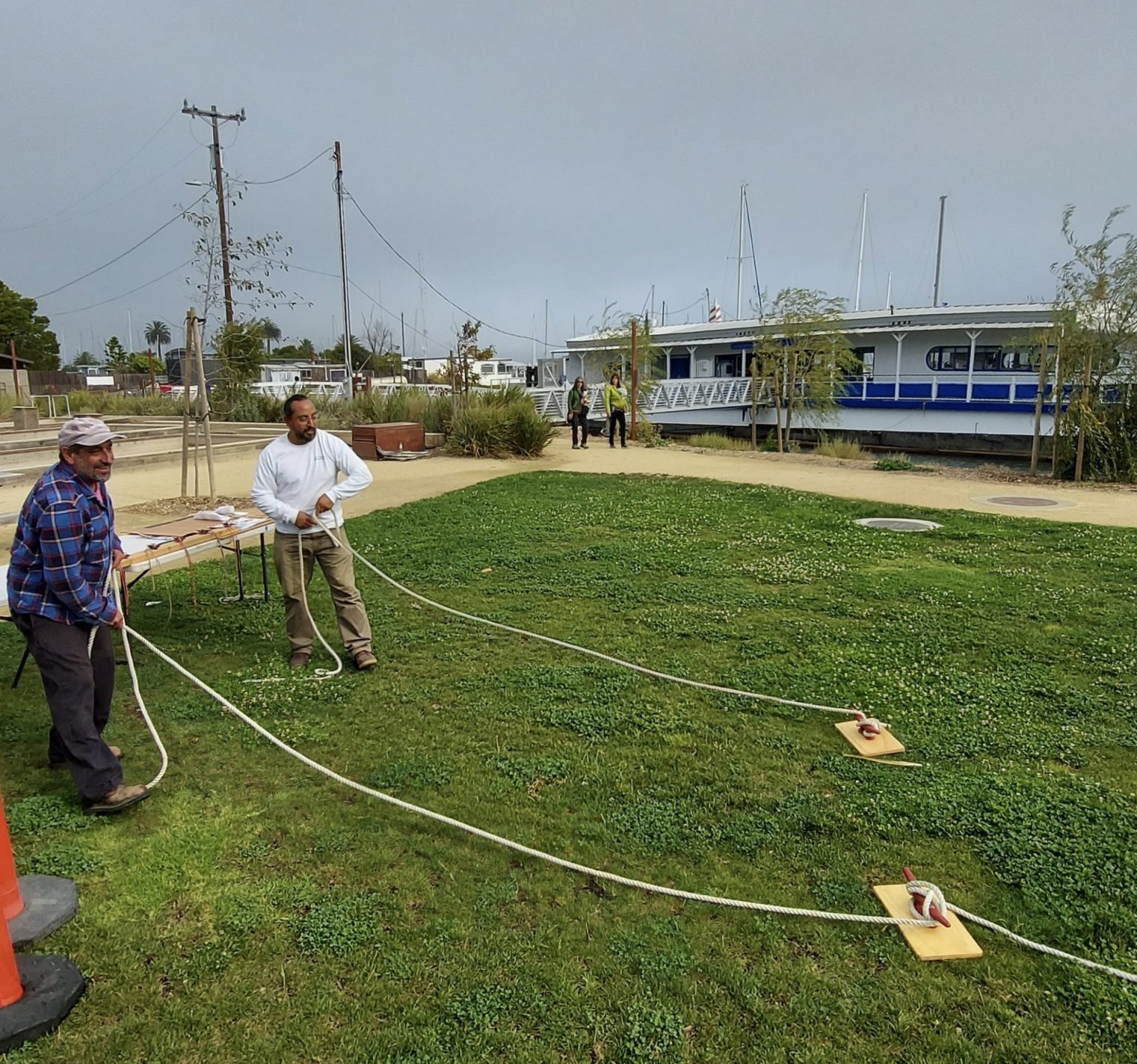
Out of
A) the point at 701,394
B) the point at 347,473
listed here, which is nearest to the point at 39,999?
the point at 347,473

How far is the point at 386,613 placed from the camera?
19.5 feet

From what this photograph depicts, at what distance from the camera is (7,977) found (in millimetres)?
2230

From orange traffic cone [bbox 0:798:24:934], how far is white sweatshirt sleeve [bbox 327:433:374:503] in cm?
A: 256

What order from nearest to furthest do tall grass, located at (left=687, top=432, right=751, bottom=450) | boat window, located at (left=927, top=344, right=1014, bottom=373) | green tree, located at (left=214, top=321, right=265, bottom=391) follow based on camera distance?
green tree, located at (left=214, top=321, right=265, bottom=391) < tall grass, located at (left=687, top=432, right=751, bottom=450) < boat window, located at (left=927, top=344, right=1014, bottom=373)

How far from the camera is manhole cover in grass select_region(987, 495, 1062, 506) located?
1052 cm

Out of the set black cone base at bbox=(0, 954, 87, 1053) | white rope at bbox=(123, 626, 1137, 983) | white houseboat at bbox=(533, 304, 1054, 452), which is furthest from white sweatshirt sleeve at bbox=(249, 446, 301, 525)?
white houseboat at bbox=(533, 304, 1054, 452)

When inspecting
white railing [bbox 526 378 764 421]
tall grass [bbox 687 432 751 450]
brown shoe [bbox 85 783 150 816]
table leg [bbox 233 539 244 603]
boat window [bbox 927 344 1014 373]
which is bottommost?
brown shoe [bbox 85 783 150 816]

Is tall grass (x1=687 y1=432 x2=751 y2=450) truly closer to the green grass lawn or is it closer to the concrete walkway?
the concrete walkway

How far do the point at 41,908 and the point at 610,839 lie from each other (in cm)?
193

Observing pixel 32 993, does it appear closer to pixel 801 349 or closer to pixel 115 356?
pixel 801 349

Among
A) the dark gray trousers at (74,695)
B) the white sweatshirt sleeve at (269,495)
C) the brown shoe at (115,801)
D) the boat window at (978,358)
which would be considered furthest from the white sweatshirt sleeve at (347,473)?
the boat window at (978,358)

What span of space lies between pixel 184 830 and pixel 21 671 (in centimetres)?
217

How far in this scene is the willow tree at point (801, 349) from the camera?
23312 mm

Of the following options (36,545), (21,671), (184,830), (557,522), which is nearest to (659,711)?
(184,830)
